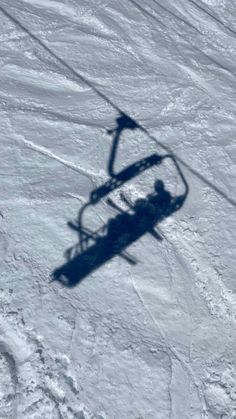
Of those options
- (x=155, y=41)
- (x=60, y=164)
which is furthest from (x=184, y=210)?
(x=155, y=41)

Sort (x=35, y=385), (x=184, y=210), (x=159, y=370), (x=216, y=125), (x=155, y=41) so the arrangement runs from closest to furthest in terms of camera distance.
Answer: (x=35, y=385), (x=159, y=370), (x=184, y=210), (x=216, y=125), (x=155, y=41)

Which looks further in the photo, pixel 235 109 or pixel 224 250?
pixel 235 109

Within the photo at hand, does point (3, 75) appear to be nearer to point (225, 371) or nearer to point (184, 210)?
point (184, 210)

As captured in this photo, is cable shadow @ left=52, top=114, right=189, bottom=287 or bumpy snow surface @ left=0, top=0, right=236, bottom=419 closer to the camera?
bumpy snow surface @ left=0, top=0, right=236, bottom=419

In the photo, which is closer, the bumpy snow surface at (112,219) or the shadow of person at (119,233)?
the bumpy snow surface at (112,219)
